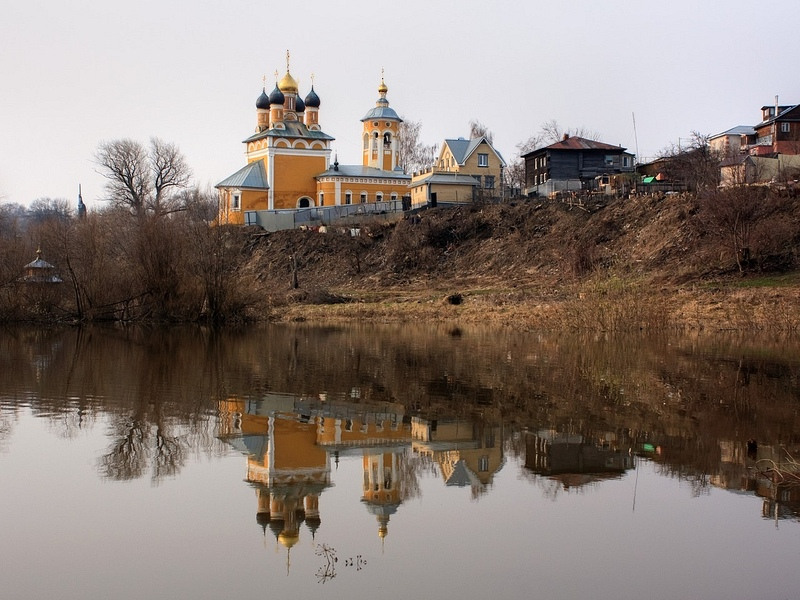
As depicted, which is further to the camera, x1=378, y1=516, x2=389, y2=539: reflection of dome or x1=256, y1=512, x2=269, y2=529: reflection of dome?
x1=256, y1=512, x2=269, y2=529: reflection of dome

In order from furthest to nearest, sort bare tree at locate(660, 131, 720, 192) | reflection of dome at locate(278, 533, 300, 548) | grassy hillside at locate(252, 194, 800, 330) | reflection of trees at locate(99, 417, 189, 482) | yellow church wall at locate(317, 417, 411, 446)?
bare tree at locate(660, 131, 720, 192), grassy hillside at locate(252, 194, 800, 330), yellow church wall at locate(317, 417, 411, 446), reflection of trees at locate(99, 417, 189, 482), reflection of dome at locate(278, 533, 300, 548)

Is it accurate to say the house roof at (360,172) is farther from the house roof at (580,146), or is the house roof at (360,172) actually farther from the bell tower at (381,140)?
the house roof at (580,146)

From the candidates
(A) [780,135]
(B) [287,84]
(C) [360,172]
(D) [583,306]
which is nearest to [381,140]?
(C) [360,172]

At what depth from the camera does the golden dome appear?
7712 centimetres

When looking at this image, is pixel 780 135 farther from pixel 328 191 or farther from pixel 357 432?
pixel 357 432

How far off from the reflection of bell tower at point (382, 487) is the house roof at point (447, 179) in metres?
55.5

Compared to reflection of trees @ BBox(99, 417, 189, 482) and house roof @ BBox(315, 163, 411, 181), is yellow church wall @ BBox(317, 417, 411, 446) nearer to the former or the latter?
reflection of trees @ BBox(99, 417, 189, 482)

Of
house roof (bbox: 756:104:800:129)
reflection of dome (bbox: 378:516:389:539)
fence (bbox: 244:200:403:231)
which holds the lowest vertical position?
reflection of dome (bbox: 378:516:389:539)

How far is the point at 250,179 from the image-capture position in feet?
240

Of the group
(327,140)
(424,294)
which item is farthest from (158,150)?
(424,294)

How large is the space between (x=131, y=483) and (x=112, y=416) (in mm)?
4529

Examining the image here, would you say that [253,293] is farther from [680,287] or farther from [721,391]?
[721,391]

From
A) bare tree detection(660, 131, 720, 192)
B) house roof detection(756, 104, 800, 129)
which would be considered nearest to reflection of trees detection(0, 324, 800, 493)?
bare tree detection(660, 131, 720, 192)

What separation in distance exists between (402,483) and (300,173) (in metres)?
64.0
